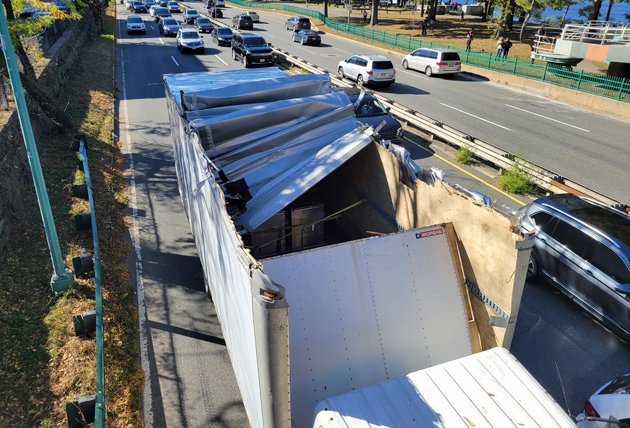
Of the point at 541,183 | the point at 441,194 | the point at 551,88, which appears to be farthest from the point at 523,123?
the point at 441,194

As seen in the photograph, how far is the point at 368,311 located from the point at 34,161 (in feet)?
17.8

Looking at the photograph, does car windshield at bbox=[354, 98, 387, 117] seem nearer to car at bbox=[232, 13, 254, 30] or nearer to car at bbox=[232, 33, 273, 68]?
car at bbox=[232, 33, 273, 68]

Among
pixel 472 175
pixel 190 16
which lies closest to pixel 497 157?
pixel 472 175

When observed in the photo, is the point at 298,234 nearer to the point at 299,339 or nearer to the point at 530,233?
the point at 299,339

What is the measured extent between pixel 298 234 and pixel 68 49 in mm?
21368

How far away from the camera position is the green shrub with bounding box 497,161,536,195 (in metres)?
12.0

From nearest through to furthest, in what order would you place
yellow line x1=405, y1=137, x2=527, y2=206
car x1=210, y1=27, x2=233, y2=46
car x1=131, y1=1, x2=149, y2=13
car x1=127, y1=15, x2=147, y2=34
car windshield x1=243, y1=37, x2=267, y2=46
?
yellow line x1=405, y1=137, x2=527, y2=206 < car windshield x1=243, y1=37, x2=267, y2=46 < car x1=210, y1=27, x2=233, y2=46 < car x1=127, y1=15, x2=147, y2=34 < car x1=131, y1=1, x2=149, y2=13

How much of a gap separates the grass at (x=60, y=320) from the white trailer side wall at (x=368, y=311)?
2.57 m

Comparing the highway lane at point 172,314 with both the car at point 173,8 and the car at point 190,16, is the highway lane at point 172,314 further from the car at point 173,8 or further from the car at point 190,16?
the car at point 173,8

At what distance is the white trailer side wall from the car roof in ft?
12.6

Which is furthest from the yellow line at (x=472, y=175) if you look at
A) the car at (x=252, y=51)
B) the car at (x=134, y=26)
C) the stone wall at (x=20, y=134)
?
the car at (x=134, y=26)

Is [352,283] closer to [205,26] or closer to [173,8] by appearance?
[205,26]

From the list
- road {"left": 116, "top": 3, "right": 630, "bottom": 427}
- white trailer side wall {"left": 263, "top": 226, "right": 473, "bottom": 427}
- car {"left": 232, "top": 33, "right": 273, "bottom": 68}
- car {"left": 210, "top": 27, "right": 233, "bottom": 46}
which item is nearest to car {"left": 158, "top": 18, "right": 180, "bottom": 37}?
car {"left": 210, "top": 27, "right": 233, "bottom": 46}

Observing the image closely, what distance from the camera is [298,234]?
7.71m
